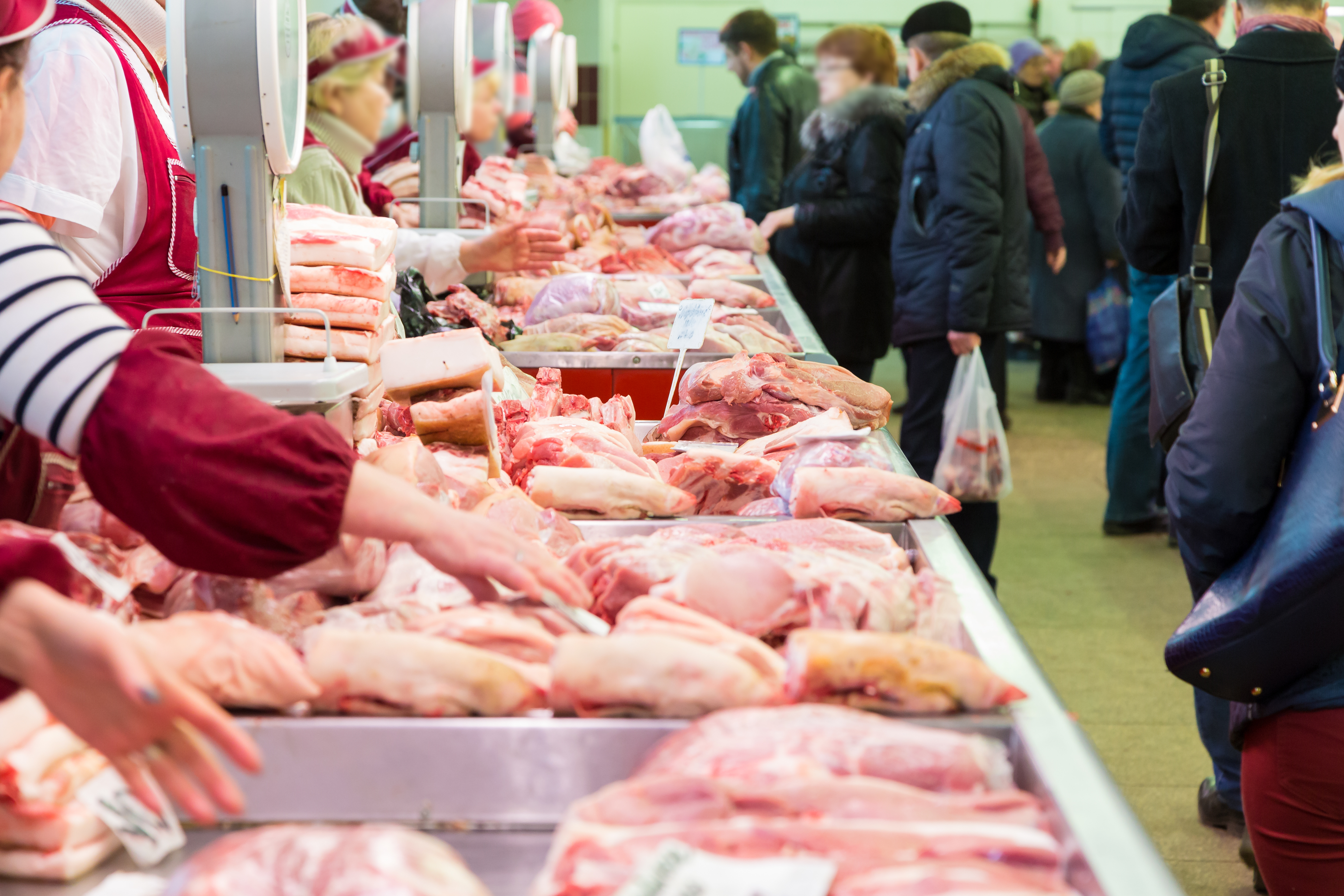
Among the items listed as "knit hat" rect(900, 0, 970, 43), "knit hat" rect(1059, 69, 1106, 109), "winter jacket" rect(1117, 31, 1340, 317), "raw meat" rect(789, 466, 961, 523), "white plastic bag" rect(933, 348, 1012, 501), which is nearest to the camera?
"raw meat" rect(789, 466, 961, 523)

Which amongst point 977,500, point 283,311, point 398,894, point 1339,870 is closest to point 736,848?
point 398,894

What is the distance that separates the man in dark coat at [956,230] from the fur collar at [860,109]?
0.64m

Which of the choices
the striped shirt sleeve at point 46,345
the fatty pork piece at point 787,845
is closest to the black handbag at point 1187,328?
the fatty pork piece at point 787,845

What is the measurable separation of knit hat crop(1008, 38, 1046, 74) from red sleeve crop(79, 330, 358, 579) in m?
9.99

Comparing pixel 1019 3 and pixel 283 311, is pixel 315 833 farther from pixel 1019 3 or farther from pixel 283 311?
pixel 1019 3

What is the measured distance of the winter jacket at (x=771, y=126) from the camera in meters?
7.98

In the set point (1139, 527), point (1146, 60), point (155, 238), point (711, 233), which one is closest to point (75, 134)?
point (155, 238)

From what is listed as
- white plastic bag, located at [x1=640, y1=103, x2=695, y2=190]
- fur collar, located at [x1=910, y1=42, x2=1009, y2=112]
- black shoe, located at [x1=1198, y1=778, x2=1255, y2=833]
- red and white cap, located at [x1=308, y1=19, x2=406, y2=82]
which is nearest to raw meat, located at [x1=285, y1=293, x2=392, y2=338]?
red and white cap, located at [x1=308, y1=19, x2=406, y2=82]

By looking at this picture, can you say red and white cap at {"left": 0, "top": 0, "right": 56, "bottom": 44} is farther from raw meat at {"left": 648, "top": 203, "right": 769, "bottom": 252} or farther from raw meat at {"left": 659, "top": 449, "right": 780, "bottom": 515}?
raw meat at {"left": 648, "top": 203, "right": 769, "bottom": 252}

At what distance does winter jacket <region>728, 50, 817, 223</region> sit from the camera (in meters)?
7.98

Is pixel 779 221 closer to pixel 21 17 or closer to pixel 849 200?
pixel 849 200

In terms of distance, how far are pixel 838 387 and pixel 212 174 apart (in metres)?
1.42

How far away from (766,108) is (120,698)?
747 cm

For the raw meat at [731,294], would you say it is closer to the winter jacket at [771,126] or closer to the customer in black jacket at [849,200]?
the customer in black jacket at [849,200]
